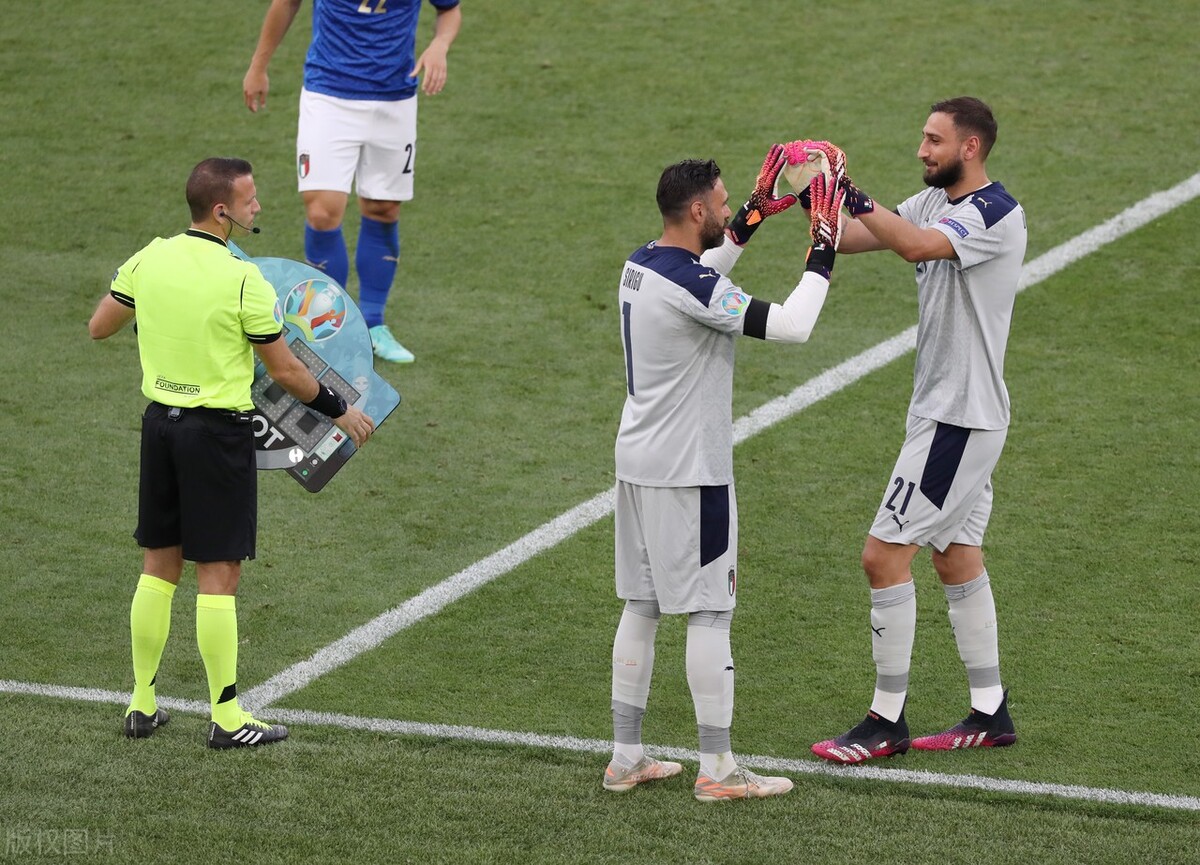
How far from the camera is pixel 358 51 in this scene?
344 inches

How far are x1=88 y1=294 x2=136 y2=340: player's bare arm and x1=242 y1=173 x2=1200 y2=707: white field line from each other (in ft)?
4.65

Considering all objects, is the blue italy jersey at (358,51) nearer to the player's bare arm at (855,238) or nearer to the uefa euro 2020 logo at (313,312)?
the uefa euro 2020 logo at (313,312)

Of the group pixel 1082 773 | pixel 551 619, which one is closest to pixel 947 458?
pixel 1082 773

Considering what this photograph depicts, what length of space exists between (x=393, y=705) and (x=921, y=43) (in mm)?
8870

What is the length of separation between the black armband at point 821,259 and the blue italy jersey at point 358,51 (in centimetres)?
440

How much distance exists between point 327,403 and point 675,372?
3.98 ft

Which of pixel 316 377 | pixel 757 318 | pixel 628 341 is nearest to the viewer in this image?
pixel 757 318

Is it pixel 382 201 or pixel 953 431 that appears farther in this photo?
pixel 382 201

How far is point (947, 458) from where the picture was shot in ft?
18.0

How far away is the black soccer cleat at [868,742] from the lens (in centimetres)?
545

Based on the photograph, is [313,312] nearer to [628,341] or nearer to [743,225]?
[628,341]

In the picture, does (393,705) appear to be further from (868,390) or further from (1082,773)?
(868,390)

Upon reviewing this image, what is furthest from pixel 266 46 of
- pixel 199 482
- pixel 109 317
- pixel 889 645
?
pixel 889 645

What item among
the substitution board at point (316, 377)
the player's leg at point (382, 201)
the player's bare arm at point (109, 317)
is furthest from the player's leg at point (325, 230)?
the player's bare arm at point (109, 317)
